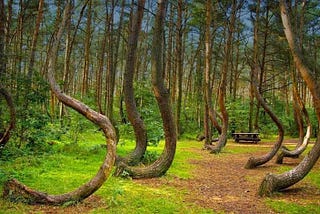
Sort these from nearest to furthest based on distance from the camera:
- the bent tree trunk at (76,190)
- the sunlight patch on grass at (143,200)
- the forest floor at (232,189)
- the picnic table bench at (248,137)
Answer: the bent tree trunk at (76,190)
the sunlight patch on grass at (143,200)
the forest floor at (232,189)
the picnic table bench at (248,137)

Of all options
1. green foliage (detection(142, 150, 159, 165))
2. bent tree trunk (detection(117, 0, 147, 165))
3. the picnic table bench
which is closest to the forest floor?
green foliage (detection(142, 150, 159, 165))

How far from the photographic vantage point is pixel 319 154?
8008 mm

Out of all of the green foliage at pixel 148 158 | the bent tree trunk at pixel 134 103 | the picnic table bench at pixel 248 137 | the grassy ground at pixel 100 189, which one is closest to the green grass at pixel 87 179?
the grassy ground at pixel 100 189

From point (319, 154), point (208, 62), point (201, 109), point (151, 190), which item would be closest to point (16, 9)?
point (208, 62)

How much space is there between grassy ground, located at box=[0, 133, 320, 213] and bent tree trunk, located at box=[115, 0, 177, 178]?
335 mm

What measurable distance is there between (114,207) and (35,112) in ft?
20.1

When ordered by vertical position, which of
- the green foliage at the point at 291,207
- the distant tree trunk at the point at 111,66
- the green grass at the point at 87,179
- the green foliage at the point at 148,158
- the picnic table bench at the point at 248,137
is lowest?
the green foliage at the point at 291,207

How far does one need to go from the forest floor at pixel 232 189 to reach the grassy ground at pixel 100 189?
234mm

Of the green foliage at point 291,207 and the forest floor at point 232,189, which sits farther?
the forest floor at point 232,189

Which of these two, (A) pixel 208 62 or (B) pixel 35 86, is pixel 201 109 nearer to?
(A) pixel 208 62

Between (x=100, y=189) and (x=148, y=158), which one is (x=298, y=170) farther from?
(x=148, y=158)

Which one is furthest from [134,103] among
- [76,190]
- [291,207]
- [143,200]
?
[291,207]

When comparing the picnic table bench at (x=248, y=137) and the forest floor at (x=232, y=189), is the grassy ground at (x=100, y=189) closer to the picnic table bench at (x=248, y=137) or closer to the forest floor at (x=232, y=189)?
the forest floor at (x=232, y=189)

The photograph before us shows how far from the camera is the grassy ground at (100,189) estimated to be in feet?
20.0
